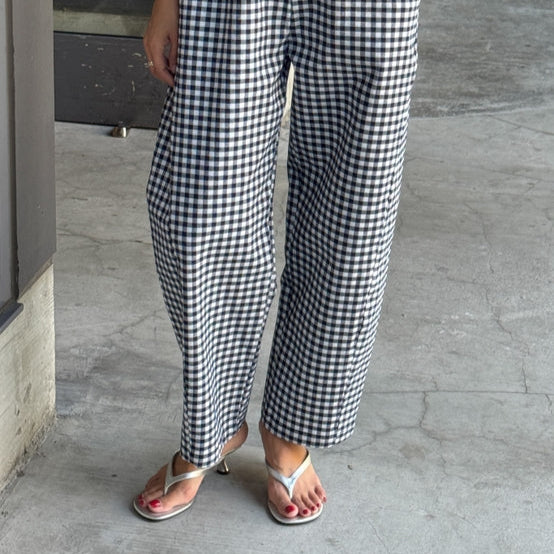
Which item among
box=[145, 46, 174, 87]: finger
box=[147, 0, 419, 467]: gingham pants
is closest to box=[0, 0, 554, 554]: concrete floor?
box=[147, 0, 419, 467]: gingham pants

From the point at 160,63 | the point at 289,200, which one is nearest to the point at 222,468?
the point at 289,200

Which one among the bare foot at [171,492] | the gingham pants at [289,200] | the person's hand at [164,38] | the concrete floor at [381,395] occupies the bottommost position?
the concrete floor at [381,395]

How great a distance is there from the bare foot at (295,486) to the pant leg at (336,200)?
4 cm

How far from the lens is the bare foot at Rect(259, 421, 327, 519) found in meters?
1.69

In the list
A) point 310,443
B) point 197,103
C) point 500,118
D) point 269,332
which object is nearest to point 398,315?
point 269,332

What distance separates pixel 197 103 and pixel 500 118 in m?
2.95

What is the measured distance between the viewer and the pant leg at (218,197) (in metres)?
1.38

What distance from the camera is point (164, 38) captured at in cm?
146

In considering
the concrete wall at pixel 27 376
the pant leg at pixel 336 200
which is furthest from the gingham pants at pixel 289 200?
the concrete wall at pixel 27 376

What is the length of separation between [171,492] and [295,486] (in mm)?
210

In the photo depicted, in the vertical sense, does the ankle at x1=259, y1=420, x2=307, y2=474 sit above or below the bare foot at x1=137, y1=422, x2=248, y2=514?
above

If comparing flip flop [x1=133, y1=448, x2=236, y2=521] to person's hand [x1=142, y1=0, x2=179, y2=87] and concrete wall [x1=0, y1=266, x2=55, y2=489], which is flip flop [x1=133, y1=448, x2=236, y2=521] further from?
person's hand [x1=142, y1=0, x2=179, y2=87]

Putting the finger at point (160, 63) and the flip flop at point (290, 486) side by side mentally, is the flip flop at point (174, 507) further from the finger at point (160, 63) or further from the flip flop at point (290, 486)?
the finger at point (160, 63)

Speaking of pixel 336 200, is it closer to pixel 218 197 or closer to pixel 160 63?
pixel 218 197
